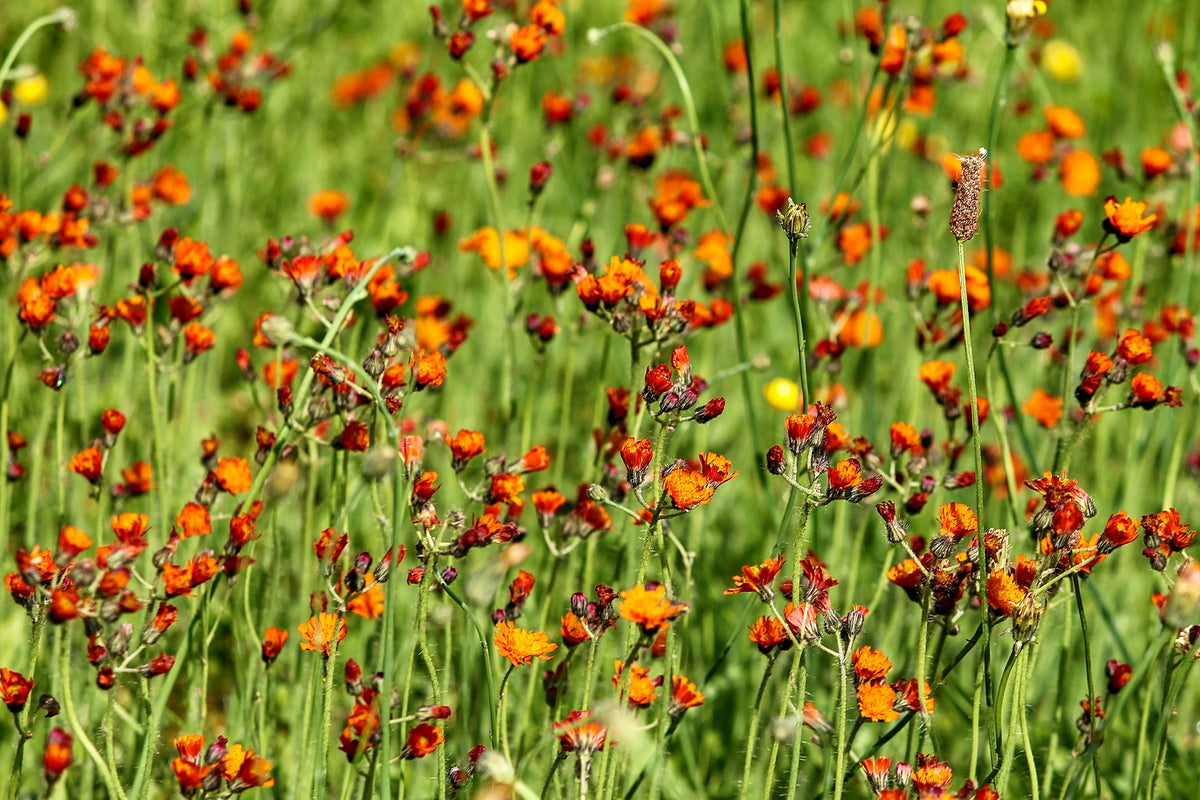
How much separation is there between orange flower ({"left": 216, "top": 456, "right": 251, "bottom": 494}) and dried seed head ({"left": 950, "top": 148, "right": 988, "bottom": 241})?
1.32m

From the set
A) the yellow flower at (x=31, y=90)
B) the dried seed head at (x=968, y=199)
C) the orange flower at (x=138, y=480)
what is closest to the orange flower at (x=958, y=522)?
the dried seed head at (x=968, y=199)

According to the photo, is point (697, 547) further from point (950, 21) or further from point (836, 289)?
point (950, 21)

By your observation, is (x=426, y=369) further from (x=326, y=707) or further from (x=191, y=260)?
(x=191, y=260)

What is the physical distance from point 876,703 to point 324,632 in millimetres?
854

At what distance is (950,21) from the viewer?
296 cm

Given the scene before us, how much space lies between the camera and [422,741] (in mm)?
1823

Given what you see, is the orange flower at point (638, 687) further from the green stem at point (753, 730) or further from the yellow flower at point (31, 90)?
the yellow flower at point (31, 90)

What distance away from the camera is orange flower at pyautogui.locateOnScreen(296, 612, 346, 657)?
180 cm

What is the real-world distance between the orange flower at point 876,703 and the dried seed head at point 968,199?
69 cm

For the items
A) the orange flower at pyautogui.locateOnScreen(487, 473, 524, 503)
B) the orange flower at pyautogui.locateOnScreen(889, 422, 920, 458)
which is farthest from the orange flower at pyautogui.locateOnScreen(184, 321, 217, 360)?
the orange flower at pyautogui.locateOnScreen(889, 422, 920, 458)

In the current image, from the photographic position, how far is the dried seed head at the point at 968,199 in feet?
5.68

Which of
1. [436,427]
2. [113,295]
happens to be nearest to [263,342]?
[436,427]

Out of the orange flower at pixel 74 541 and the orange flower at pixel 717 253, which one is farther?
the orange flower at pixel 717 253

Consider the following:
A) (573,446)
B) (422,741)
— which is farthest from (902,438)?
(573,446)
